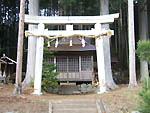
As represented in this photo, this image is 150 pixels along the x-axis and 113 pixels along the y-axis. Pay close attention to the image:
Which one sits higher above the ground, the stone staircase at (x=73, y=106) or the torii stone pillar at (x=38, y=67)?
the torii stone pillar at (x=38, y=67)

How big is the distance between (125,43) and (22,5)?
1549 centimetres

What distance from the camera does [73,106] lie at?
316 inches

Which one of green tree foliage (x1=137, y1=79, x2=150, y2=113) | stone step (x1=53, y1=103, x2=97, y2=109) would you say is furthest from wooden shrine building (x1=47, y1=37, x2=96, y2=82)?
green tree foliage (x1=137, y1=79, x2=150, y2=113)

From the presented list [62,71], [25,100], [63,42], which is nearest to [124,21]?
[63,42]

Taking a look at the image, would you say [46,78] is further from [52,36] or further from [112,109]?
[112,109]

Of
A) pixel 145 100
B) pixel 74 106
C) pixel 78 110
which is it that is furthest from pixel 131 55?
pixel 145 100

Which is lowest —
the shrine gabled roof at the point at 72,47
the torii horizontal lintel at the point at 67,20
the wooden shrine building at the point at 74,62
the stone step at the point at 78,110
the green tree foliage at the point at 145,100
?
the stone step at the point at 78,110

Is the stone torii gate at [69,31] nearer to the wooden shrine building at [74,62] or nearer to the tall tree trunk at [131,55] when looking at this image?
the tall tree trunk at [131,55]

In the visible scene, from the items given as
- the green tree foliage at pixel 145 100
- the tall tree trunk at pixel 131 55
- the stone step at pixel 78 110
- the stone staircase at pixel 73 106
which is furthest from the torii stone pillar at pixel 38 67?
the green tree foliage at pixel 145 100

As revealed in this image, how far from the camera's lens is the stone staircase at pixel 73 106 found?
7.59 meters

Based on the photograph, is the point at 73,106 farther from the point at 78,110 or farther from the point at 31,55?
the point at 31,55

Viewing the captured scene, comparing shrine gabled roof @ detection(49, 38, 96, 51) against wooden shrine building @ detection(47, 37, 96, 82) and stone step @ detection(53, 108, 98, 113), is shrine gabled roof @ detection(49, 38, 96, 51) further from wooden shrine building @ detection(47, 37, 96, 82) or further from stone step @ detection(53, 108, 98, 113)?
stone step @ detection(53, 108, 98, 113)

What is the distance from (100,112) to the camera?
287 inches

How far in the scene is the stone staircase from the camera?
299 inches
